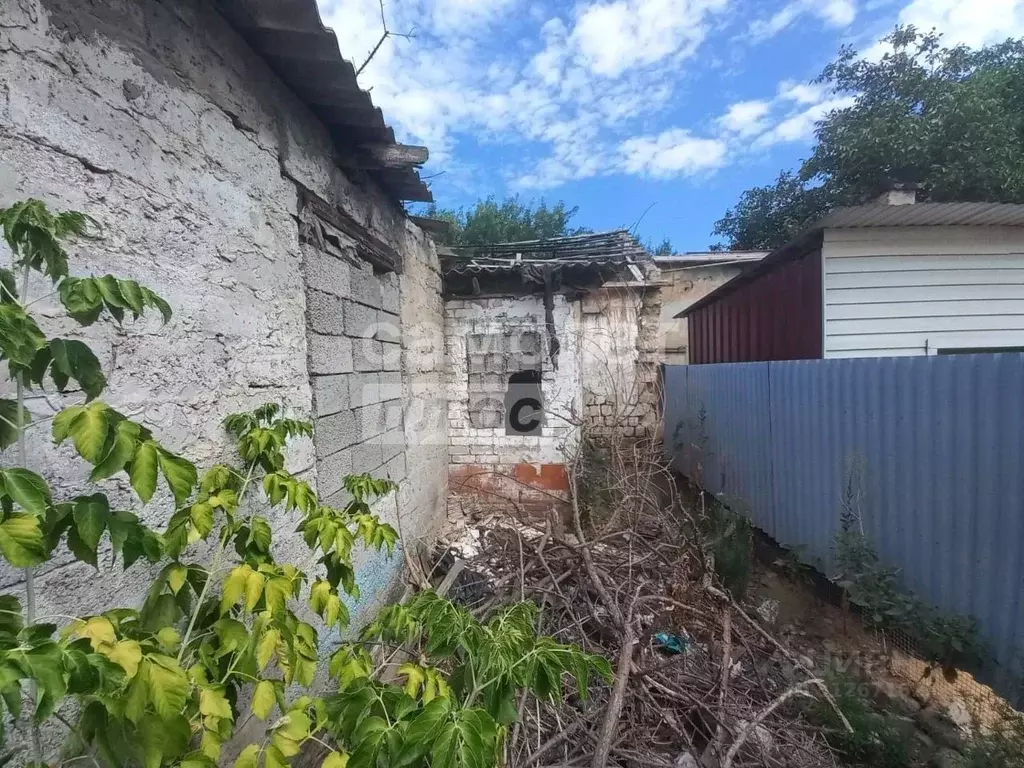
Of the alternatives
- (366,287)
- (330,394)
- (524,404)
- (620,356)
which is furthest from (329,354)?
(620,356)

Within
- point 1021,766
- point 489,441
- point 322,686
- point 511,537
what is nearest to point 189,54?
point 322,686

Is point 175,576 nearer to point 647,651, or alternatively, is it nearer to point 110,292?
point 110,292

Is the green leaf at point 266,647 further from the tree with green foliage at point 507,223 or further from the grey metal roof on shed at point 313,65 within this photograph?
the tree with green foliage at point 507,223

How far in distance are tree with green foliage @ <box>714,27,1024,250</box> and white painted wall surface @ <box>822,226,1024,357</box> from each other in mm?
6491

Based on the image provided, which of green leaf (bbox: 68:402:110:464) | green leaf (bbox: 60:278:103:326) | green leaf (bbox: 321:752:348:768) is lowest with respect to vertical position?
green leaf (bbox: 321:752:348:768)

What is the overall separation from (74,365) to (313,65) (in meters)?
1.90

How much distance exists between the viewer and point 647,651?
8.71 ft

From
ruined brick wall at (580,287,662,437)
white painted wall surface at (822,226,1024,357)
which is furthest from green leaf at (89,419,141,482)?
white painted wall surface at (822,226,1024,357)

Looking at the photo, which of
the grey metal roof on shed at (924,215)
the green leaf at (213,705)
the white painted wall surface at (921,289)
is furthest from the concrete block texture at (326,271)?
the white painted wall surface at (921,289)

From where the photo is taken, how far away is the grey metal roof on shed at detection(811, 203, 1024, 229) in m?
4.57

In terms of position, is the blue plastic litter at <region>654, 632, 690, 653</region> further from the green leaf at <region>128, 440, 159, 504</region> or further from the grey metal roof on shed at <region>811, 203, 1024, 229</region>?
the grey metal roof on shed at <region>811, 203, 1024, 229</region>

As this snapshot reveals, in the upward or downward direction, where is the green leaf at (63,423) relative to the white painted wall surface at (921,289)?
downward

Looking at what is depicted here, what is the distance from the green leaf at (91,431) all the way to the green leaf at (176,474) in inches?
4.4

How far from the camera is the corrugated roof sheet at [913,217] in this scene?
15.0ft
